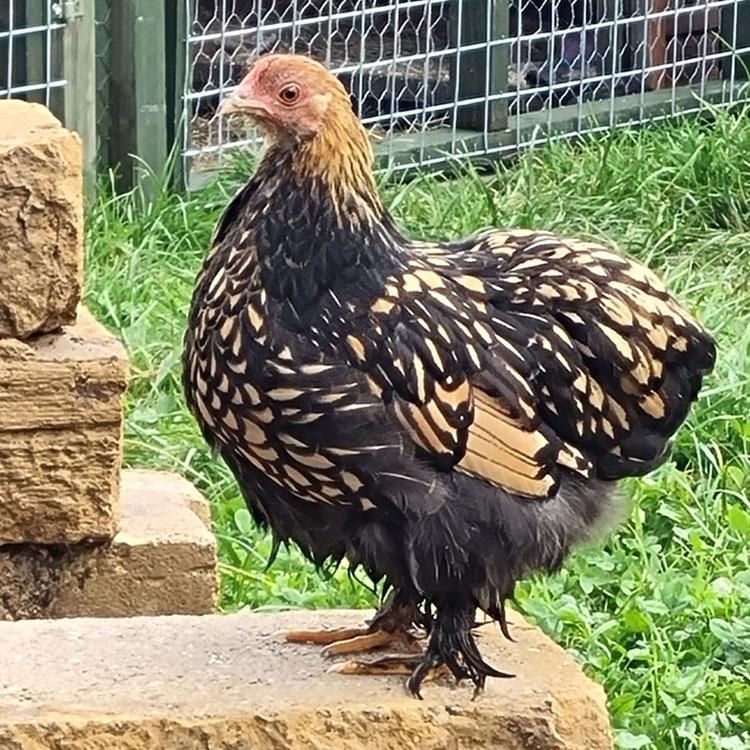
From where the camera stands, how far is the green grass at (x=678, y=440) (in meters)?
3.61

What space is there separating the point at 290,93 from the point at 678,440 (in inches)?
88.5

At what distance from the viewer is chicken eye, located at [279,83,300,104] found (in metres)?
2.56

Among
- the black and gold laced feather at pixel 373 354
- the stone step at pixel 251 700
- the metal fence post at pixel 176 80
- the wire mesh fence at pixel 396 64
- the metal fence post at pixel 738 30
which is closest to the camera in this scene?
the black and gold laced feather at pixel 373 354

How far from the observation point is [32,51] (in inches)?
222

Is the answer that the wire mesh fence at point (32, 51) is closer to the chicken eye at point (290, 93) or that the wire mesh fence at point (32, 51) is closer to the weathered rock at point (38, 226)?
the weathered rock at point (38, 226)

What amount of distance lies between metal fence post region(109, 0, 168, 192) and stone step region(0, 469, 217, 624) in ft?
7.68

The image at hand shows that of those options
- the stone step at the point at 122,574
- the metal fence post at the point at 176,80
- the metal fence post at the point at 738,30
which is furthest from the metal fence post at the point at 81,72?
the metal fence post at the point at 738,30

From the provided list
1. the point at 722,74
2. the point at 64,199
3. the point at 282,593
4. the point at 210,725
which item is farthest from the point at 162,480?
the point at 722,74

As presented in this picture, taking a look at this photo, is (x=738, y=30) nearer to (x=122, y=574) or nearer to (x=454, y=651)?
(x=122, y=574)

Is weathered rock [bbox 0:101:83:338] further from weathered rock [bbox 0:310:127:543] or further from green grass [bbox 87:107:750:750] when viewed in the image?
green grass [bbox 87:107:750:750]

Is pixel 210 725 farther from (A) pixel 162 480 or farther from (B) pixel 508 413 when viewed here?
(A) pixel 162 480

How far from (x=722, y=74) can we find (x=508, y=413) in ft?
17.4

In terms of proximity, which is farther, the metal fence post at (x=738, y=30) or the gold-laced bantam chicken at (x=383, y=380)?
the metal fence post at (x=738, y=30)

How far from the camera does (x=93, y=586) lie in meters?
3.61
